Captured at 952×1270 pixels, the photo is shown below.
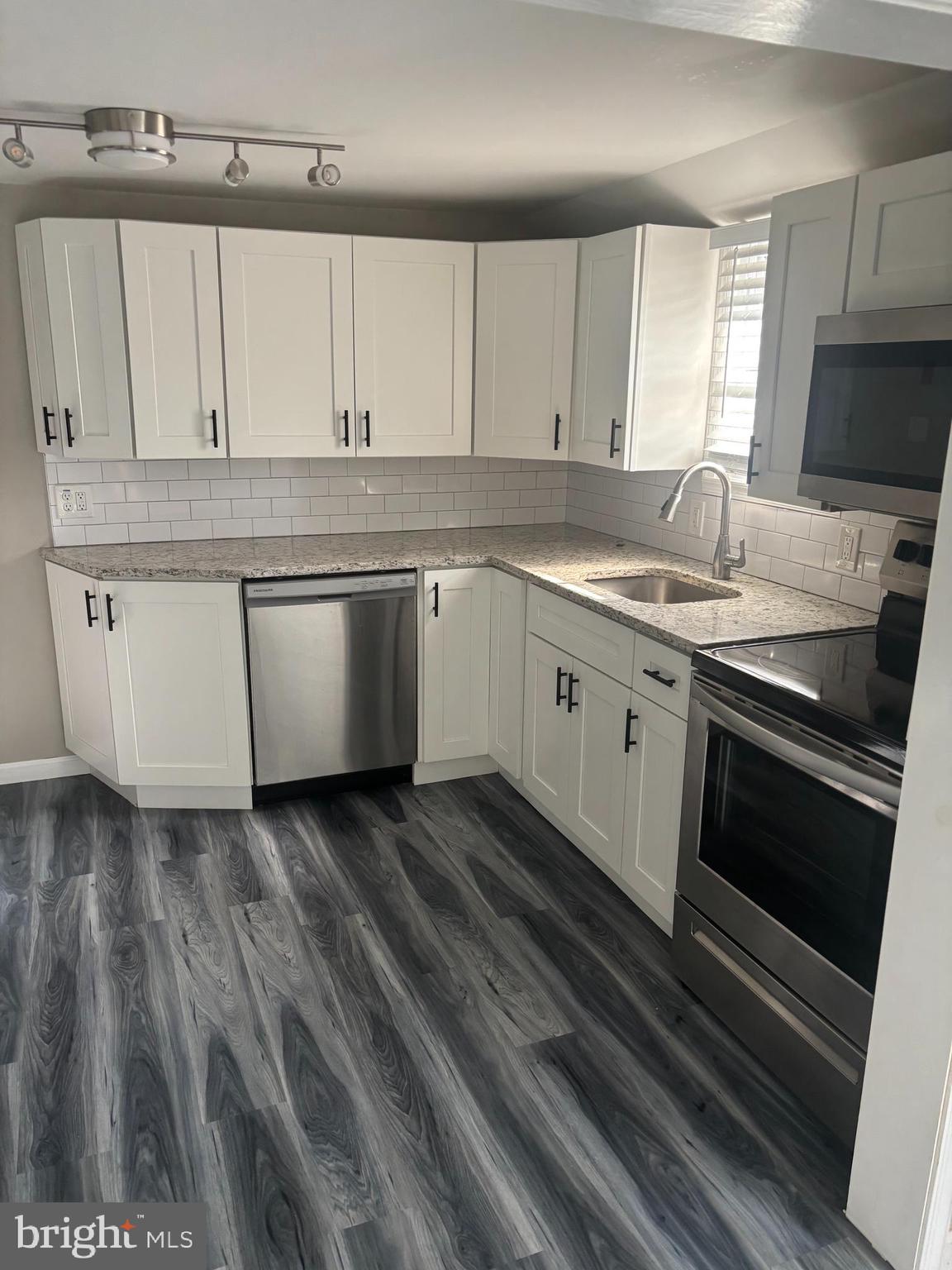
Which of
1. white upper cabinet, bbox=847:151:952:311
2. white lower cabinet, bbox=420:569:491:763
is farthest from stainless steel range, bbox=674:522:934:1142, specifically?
white lower cabinet, bbox=420:569:491:763

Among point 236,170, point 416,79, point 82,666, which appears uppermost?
point 416,79

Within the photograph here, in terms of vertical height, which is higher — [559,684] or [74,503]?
[74,503]

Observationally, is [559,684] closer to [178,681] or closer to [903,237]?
[178,681]

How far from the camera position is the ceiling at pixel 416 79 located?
1867mm

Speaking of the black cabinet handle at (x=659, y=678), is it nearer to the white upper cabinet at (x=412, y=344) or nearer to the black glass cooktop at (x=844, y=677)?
the black glass cooktop at (x=844, y=677)

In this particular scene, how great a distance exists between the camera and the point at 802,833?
203 cm

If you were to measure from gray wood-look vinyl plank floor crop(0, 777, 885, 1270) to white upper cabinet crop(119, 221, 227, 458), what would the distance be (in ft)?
4.99

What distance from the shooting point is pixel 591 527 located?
421 cm

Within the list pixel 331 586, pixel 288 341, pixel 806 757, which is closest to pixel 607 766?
pixel 806 757

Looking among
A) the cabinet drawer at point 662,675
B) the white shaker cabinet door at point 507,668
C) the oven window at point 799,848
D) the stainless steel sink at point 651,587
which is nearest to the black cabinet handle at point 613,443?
the stainless steel sink at point 651,587

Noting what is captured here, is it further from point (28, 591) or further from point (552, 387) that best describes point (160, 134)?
point (28, 591)

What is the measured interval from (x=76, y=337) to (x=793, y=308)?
2.48 metres

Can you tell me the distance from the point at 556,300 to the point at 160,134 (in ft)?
5.16

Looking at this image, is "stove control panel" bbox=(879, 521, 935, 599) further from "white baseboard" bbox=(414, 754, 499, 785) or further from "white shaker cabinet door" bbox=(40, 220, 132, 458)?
"white shaker cabinet door" bbox=(40, 220, 132, 458)
